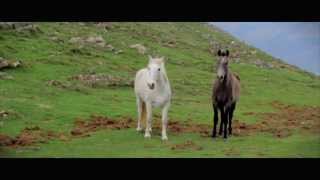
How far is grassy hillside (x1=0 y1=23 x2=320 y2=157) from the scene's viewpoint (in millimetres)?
16062

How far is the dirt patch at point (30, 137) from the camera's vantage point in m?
16.4

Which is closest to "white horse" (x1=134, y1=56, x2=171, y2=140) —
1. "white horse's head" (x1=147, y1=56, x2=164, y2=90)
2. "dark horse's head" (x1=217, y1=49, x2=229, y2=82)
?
"white horse's head" (x1=147, y1=56, x2=164, y2=90)

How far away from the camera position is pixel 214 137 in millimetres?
17312

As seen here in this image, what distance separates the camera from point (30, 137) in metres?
17.0

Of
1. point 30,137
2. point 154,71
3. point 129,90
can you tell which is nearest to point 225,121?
point 154,71

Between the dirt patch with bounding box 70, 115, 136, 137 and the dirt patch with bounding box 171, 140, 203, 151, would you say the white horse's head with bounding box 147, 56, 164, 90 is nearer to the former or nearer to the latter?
the dirt patch with bounding box 171, 140, 203, 151

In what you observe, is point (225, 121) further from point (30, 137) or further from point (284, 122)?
point (30, 137)

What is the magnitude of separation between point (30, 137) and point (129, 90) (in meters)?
10.3
